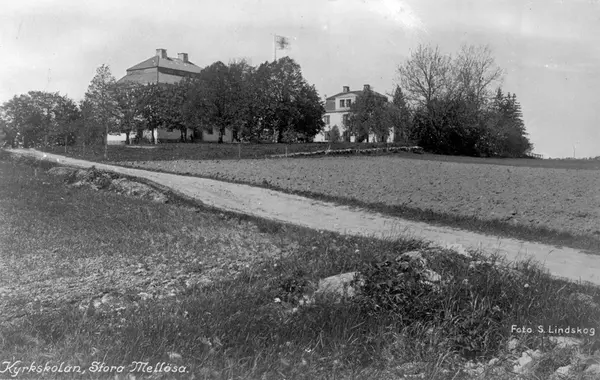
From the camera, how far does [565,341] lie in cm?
476

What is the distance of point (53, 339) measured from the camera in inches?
162

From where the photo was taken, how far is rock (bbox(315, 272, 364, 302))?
5.72 m

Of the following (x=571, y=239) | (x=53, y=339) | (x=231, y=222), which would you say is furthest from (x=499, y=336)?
(x=231, y=222)

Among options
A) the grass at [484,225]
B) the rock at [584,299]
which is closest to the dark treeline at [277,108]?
the grass at [484,225]

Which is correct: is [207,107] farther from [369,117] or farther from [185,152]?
[369,117]

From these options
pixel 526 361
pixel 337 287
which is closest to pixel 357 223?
pixel 337 287

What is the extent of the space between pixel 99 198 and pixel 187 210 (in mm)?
2364

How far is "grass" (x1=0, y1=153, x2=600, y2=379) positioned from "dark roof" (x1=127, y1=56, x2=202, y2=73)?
3521cm

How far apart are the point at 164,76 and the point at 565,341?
49.1 m

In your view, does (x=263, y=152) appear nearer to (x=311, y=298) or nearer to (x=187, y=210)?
(x=187, y=210)

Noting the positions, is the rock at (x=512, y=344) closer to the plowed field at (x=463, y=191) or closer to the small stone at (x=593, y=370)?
the small stone at (x=593, y=370)

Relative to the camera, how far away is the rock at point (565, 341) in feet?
15.2

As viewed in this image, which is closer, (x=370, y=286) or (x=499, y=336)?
(x=499, y=336)

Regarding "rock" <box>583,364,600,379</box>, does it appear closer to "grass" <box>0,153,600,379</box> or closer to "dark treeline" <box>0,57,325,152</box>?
"grass" <box>0,153,600,379</box>
